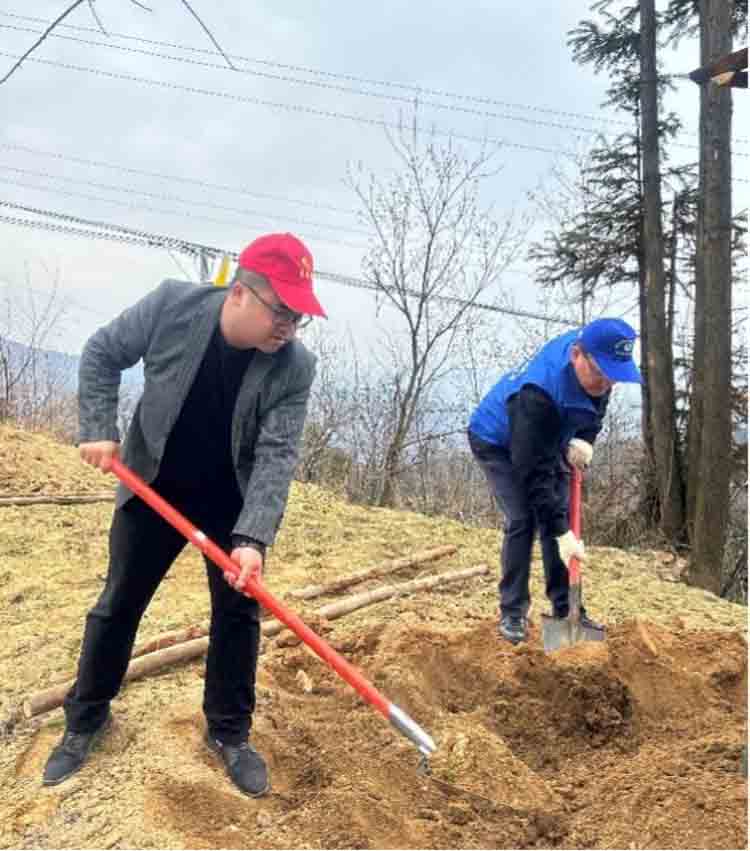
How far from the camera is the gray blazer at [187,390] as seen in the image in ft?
8.79

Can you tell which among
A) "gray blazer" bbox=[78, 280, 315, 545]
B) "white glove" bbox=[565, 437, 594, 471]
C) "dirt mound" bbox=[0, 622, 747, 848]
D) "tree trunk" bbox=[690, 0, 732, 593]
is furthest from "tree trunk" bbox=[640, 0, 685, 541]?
"gray blazer" bbox=[78, 280, 315, 545]

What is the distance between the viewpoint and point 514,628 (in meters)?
4.41

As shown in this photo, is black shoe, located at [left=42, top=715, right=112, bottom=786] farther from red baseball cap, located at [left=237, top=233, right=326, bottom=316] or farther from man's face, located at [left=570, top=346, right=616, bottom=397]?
man's face, located at [left=570, top=346, right=616, bottom=397]

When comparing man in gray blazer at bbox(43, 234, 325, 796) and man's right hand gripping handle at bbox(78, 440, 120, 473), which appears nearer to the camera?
man in gray blazer at bbox(43, 234, 325, 796)

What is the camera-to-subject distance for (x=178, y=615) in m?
4.64

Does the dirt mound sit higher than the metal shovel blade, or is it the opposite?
the metal shovel blade

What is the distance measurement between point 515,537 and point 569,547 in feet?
1.09

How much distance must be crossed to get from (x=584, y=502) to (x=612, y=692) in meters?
7.80

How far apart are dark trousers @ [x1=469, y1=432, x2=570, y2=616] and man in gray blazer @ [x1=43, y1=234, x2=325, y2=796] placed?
181 centimetres

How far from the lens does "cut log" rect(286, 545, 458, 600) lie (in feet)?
16.9

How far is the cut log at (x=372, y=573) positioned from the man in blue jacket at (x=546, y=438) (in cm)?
125

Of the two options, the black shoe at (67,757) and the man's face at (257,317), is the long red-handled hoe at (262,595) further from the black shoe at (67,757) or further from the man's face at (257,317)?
the black shoe at (67,757)

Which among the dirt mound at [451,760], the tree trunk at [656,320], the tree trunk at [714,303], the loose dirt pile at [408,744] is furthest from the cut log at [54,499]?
the tree trunk at [656,320]

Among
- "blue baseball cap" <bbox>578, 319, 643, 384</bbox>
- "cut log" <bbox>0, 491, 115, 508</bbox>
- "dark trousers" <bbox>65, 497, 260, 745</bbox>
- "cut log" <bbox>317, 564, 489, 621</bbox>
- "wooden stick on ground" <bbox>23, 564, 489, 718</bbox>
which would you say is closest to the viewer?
"dark trousers" <bbox>65, 497, 260, 745</bbox>
